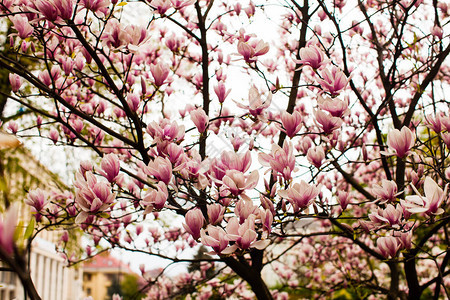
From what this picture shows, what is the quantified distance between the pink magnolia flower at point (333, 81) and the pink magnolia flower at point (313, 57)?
3.1 inches

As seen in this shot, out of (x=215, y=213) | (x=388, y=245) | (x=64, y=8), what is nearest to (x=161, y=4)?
(x=64, y=8)

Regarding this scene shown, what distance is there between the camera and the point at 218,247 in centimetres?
137

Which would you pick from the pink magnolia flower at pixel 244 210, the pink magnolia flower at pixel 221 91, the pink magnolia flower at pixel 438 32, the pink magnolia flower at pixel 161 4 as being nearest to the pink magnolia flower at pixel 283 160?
the pink magnolia flower at pixel 244 210

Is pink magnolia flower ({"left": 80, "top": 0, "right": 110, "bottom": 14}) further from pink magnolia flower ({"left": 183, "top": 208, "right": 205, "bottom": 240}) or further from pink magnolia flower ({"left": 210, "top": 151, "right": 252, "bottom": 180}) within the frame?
pink magnolia flower ({"left": 183, "top": 208, "right": 205, "bottom": 240})

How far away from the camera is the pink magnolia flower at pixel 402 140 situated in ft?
5.23

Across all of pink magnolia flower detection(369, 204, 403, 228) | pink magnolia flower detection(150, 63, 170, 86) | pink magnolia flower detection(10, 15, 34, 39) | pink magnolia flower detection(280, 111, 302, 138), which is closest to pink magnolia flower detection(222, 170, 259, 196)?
pink magnolia flower detection(280, 111, 302, 138)

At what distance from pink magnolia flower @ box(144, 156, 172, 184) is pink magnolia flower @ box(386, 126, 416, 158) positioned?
2.82 ft

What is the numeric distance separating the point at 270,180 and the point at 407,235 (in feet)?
3.13

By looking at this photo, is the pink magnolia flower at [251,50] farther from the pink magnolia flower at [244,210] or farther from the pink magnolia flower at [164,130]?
the pink magnolia flower at [244,210]

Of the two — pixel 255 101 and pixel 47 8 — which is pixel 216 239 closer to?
pixel 255 101

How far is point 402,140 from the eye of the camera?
1600mm

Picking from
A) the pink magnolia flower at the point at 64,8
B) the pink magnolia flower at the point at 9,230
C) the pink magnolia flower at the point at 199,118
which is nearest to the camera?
the pink magnolia flower at the point at 9,230

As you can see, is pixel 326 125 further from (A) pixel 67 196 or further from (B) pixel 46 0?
(A) pixel 67 196

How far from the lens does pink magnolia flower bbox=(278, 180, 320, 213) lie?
146 centimetres
